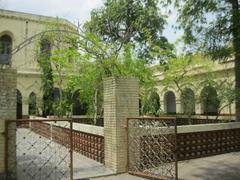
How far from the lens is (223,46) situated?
1226cm

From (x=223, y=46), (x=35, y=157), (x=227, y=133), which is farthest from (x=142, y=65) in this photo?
(x=35, y=157)

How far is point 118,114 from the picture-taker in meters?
8.66

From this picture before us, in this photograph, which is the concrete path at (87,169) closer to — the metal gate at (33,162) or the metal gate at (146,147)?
the metal gate at (33,162)

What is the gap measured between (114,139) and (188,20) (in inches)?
292

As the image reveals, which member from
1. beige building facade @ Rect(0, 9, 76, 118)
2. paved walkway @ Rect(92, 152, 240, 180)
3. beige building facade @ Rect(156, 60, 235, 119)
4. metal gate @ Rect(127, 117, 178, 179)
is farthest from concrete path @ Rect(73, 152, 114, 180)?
beige building facade @ Rect(0, 9, 76, 118)

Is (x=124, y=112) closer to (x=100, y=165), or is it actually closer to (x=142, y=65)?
(x=100, y=165)

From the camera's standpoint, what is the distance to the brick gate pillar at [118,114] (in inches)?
338

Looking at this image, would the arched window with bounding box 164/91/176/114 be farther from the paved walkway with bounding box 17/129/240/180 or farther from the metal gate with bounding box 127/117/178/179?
the metal gate with bounding box 127/117/178/179

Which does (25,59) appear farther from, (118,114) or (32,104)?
(118,114)

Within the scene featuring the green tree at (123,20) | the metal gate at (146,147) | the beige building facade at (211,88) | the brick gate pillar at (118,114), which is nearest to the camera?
the metal gate at (146,147)

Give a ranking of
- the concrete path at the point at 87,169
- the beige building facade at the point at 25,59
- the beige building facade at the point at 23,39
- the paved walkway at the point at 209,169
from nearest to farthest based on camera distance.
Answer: the paved walkway at the point at 209,169 → the concrete path at the point at 87,169 → the beige building facade at the point at 25,59 → the beige building facade at the point at 23,39

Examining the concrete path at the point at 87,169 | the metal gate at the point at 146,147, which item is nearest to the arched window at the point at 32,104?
the concrete path at the point at 87,169

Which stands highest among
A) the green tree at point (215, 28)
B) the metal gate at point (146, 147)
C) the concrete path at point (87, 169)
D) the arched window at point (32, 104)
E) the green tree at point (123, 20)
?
the green tree at point (123, 20)

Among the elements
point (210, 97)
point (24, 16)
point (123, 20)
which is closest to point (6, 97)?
point (210, 97)
